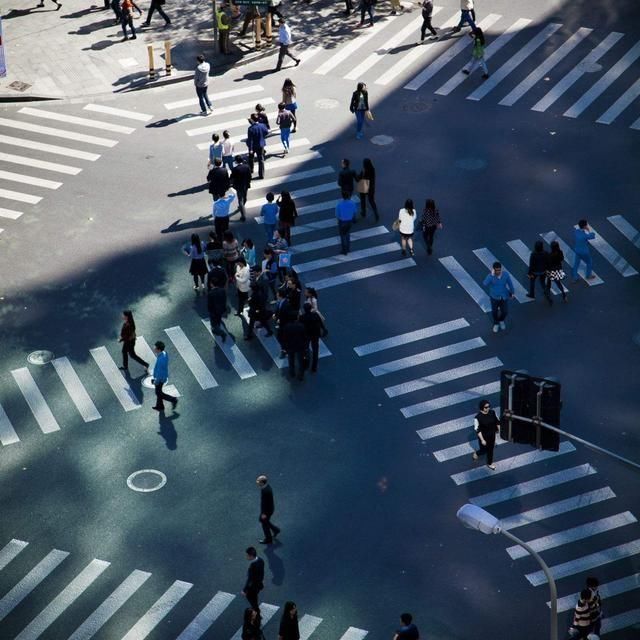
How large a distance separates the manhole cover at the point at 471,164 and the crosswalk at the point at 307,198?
3.42 m

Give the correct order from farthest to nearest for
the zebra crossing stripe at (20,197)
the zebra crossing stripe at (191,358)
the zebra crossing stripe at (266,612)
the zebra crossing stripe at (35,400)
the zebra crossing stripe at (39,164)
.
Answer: the zebra crossing stripe at (39,164) → the zebra crossing stripe at (20,197) → the zebra crossing stripe at (191,358) → the zebra crossing stripe at (35,400) → the zebra crossing stripe at (266,612)

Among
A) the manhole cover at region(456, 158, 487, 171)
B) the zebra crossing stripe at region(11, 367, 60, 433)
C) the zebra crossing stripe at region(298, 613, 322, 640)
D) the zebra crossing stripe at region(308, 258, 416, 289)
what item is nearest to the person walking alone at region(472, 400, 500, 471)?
the zebra crossing stripe at region(298, 613, 322, 640)

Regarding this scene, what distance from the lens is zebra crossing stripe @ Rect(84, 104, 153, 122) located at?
37250 millimetres

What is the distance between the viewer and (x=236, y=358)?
27078mm

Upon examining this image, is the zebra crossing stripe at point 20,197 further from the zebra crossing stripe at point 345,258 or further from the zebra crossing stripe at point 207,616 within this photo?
the zebra crossing stripe at point 207,616

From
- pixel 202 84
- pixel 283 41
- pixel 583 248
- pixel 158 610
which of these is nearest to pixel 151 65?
pixel 202 84

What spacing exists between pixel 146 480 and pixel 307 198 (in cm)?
1143

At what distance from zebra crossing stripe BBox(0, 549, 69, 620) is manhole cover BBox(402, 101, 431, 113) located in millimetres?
19535

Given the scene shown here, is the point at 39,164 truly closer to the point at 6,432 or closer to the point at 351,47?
the point at 351,47

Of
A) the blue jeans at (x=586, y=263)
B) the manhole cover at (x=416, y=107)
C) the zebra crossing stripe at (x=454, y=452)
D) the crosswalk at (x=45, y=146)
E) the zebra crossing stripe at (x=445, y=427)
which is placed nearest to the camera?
the zebra crossing stripe at (x=454, y=452)

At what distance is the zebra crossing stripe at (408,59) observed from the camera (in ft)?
128

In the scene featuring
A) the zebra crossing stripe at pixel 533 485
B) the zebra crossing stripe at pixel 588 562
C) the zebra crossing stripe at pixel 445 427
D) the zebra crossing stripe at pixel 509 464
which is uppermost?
the zebra crossing stripe at pixel 445 427

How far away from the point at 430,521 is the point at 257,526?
3.09 meters

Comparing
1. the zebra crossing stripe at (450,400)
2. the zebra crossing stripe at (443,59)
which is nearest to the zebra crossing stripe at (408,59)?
the zebra crossing stripe at (443,59)
